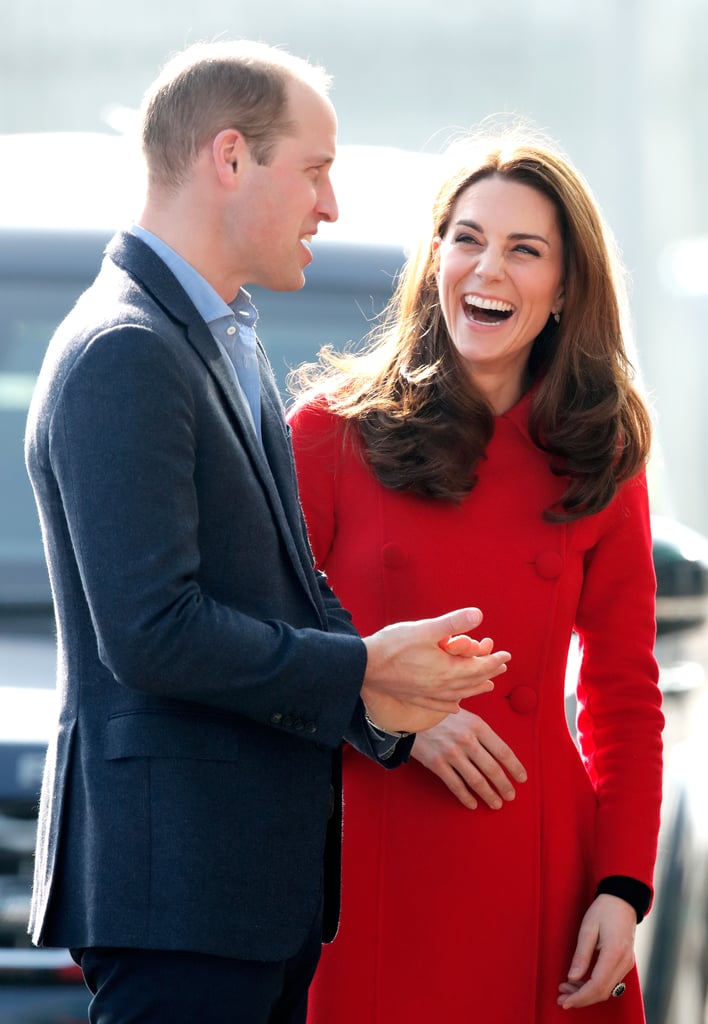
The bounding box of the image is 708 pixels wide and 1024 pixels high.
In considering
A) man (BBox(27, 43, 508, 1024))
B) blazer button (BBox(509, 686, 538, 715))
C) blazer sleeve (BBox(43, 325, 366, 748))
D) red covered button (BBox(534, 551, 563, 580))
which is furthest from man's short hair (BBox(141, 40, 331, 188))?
blazer button (BBox(509, 686, 538, 715))

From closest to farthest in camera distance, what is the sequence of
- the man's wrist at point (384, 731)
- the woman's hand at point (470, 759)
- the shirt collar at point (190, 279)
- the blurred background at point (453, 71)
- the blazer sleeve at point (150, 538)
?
the blazer sleeve at point (150, 538) < the shirt collar at point (190, 279) < the man's wrist at point (384, 731) < the woman's hand at point (470, 759) < the blurred background at point (453, 71)

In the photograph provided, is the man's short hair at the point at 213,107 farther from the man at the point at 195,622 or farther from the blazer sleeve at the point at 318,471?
the blazer sleeve at the point at 318,471

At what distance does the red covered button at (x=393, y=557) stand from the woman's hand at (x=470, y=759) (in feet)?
0.78

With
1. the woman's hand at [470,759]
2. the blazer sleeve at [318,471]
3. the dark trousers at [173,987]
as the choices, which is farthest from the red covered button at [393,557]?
the dark trousers at [173,987]

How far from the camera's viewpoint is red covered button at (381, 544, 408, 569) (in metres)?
2.57

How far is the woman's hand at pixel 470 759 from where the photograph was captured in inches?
99.0

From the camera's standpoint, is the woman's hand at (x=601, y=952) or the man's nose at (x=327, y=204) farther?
the woman's hand at (x=601, y=952)

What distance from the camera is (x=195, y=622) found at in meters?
1.92

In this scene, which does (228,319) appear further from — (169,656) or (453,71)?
(453,71)

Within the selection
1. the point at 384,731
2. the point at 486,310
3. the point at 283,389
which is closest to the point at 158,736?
the point at 384,731

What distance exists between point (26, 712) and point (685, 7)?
56.7ft

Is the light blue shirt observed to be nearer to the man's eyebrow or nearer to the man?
the man

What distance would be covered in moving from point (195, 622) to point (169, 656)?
0.16 ft

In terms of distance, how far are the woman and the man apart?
377 mm
